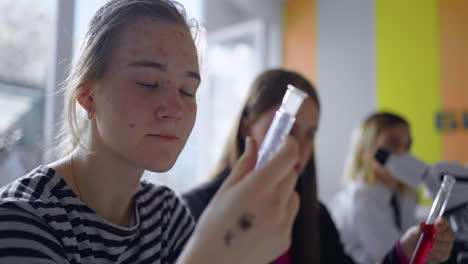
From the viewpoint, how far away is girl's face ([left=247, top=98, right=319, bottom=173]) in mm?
799

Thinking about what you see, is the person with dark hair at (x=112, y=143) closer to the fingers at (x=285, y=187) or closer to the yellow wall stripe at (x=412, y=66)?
the fingers at (x=285, y=187)

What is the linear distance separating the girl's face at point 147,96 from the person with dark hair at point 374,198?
959 millimetres

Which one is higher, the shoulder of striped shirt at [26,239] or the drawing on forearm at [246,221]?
the drawing on forearm at [246,221]

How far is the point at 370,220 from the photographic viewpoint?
1306 mm

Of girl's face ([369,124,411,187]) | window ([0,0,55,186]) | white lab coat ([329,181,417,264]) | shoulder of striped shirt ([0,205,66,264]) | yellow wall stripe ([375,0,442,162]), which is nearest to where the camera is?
shoulder of striped shirt ([0,205,66,264])

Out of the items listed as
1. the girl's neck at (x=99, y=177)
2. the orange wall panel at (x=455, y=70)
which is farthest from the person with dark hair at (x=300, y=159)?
the orange wall panel at (x=455, y=70)

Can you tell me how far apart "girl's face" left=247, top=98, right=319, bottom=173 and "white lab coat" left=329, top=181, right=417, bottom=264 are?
0.58m

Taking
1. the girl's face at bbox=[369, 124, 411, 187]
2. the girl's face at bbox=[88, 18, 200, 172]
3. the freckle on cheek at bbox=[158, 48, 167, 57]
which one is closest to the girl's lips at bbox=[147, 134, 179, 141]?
the girl's face at bbox=[88, 18, 200, 172]

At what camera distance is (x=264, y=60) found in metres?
2.55

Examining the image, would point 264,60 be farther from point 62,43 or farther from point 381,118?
point 62,43

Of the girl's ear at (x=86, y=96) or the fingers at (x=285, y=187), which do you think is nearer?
the fingers at (x=285, y=187)

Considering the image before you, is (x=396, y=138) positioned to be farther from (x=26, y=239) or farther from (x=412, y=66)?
(x=26, y=239)

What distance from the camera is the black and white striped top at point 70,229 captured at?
38cm

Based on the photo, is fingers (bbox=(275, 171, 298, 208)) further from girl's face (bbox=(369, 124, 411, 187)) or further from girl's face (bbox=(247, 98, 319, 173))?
girl's face (bbox=(369, 124, 411, 187))
